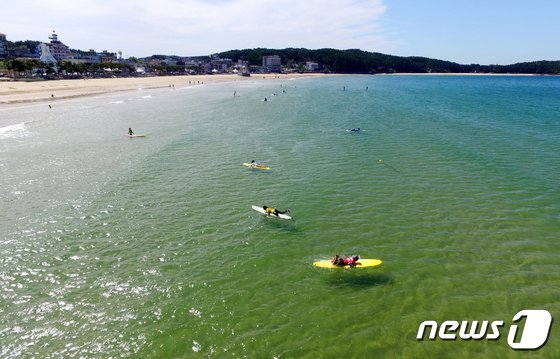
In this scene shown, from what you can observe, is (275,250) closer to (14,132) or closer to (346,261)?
(346,261)

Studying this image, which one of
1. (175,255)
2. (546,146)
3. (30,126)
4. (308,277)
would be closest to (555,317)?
(308,277)

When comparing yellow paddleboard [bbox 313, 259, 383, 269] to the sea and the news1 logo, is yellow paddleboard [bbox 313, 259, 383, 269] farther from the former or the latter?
the news1 logo

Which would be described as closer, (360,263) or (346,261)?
(346,261)

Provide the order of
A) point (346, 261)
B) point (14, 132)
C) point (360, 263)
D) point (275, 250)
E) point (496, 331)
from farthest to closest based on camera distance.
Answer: point (14, 132) → point (275, 250) → point (360, 263) → point (346, 261) → point (496, 331)

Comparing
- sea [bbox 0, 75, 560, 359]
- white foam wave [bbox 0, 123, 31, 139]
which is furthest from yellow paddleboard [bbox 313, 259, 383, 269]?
white foam wave [bbox 0, 123, 31, 139]

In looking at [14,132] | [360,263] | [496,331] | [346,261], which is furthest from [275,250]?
[14,132]

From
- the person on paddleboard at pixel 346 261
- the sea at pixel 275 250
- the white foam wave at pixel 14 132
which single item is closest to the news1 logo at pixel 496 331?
the sea at pixel 275 250
